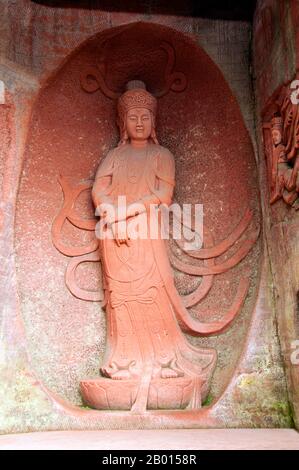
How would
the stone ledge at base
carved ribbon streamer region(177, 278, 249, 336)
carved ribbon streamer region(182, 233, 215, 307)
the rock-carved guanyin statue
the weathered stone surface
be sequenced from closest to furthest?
the stone ledge at base → the weathered stone surface → the rock-carved guanyin statue → carved ribbon streamer region(177, 278, 249, 336) → carved ribbon streamer region(182, 233, 215, 307)

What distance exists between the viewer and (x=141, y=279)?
501 cm

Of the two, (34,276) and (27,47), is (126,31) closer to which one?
(27,47)

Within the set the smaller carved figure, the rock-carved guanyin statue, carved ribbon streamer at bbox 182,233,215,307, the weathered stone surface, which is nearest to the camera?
the smaller carved figure

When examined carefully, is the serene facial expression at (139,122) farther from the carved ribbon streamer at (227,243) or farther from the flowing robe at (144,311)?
the carved ribbon streamer at (227,243)

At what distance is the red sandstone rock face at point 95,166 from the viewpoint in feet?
16.7

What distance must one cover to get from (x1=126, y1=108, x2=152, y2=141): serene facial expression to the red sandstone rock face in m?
0.35

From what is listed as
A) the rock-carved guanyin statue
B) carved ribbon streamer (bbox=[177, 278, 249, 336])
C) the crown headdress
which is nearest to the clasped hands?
the rock-carved guanyin statue

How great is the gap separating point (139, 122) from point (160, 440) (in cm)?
288

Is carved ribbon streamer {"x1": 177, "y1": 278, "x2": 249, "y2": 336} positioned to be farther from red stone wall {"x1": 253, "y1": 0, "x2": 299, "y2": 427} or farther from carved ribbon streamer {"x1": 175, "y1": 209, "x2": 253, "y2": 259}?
carved ribbon streamer {"x1": 175, "y1": 209, "x2": 253, "y2": 259}

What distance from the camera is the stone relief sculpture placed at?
4496 millimetres

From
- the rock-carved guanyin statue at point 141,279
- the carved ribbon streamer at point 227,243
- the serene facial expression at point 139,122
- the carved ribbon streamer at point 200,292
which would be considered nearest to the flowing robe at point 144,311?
the rock-carved guanyin statue at point 141,279

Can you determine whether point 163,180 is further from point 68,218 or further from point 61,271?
point 61,271

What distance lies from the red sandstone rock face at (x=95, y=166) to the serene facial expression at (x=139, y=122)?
350mm
